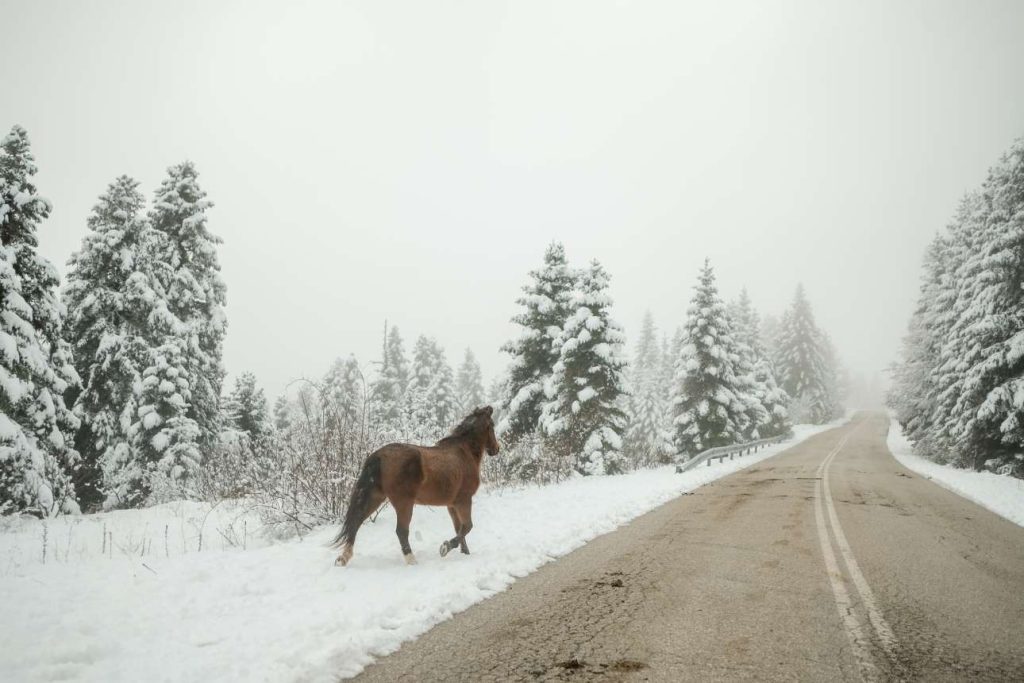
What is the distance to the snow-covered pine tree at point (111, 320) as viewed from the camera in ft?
57.8

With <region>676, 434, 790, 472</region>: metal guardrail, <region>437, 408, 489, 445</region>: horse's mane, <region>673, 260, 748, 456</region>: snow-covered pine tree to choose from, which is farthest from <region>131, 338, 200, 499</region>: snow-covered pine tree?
<region>673, 260, 748, 456</region>: snow-covered pine tree

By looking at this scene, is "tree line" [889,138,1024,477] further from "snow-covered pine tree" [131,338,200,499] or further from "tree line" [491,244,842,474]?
"snow-covered pine tree" [131,338,200,499]

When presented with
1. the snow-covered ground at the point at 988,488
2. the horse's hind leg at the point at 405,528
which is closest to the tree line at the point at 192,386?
the horse's hind leg at the point at 405,528

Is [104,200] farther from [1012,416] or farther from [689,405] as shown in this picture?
[1012,416]

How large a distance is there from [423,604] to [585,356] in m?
16.9

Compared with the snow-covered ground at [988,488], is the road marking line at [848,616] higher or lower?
higher

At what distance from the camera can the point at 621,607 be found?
4906mm

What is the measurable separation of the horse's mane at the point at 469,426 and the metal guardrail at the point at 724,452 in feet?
46.3

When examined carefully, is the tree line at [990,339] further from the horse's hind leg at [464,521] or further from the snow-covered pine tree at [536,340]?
the horse's hind leg at [464,521]

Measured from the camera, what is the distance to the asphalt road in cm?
367

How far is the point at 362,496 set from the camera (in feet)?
19.8

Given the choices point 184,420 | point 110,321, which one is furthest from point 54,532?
point 110,321

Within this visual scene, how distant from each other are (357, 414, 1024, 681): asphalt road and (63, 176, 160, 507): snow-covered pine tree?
1801 cm

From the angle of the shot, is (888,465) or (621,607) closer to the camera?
(621,607)
